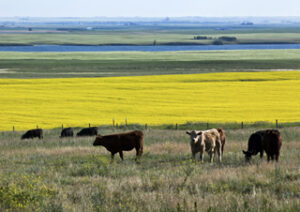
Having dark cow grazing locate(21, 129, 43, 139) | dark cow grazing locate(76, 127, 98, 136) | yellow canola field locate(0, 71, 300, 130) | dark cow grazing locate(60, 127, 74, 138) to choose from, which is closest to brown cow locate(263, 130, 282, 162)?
dark cow grazing locate(76, 127, 98, 136)

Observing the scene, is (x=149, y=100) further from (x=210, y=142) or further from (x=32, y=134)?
Result: (x=210, y=142)

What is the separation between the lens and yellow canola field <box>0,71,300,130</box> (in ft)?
121

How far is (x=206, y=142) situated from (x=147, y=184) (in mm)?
5691

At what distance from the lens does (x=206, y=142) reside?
58.6 feet

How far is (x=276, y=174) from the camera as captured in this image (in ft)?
44.4

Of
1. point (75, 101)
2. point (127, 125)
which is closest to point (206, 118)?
point (127, 125)

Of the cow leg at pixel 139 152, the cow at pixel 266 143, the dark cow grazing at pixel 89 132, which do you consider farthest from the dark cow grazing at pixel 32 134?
the cow at pixel 266 143

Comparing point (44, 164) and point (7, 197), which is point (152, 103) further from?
point (7, 197)

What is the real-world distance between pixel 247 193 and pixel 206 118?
24.6m

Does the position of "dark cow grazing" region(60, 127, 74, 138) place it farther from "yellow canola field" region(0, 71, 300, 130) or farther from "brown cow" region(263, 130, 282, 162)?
"brown cow" region(263, 130, 282, 162)

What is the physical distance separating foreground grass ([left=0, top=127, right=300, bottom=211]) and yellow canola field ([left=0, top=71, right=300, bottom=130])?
56.4ft

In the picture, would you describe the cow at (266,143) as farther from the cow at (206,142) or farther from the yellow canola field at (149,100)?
the yellow canola field at (149,100)

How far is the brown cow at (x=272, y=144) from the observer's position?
16672mm

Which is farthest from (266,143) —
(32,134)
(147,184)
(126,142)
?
(32,134)
